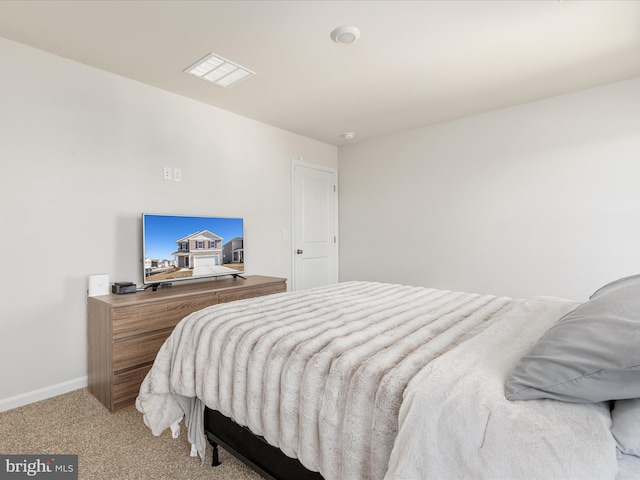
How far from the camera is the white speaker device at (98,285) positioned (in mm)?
2562

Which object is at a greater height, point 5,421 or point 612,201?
point 612,201

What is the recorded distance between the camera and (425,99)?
331 centimetres

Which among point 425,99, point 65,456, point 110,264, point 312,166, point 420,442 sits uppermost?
point 425,99

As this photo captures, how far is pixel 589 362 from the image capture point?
0.78 meters

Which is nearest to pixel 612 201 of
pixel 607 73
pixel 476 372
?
pixel 607 73

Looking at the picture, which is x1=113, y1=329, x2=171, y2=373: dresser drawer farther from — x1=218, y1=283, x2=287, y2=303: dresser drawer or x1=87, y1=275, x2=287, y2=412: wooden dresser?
x1=218, y1=283, x2=287, y2=303: dresser drawer

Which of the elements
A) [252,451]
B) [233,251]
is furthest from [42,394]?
[252,451]

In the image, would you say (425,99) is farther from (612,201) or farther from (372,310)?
(372,310)

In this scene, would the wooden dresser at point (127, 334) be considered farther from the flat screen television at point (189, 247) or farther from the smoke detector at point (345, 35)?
the smoke detector at point (345, 35)

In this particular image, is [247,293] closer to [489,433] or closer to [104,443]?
[104,443]

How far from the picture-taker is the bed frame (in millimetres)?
1279

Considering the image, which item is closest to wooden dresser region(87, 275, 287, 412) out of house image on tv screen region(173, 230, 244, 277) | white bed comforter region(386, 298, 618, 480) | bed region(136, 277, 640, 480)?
house image on tv screen region(173, 230, 244, 277)

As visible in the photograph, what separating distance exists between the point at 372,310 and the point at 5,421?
2.44 metres

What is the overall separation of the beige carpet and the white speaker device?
2.54ft
